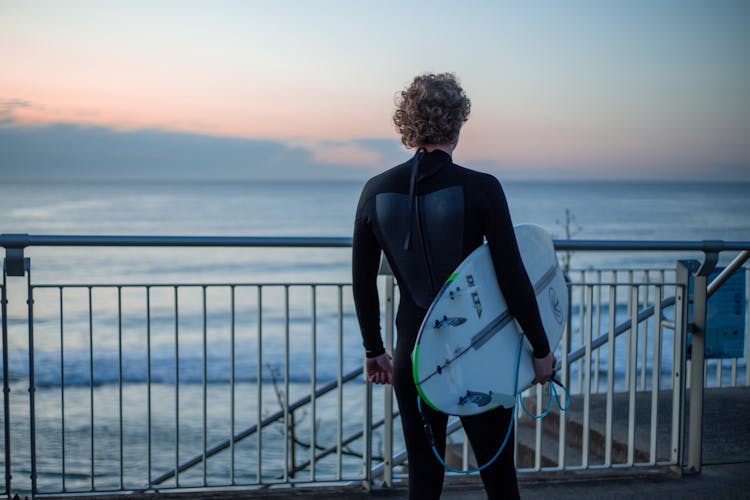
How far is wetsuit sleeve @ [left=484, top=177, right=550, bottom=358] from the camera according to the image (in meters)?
2.19

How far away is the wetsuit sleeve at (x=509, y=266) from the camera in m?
2.19

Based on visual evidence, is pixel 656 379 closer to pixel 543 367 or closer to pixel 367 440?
pixel 367 440

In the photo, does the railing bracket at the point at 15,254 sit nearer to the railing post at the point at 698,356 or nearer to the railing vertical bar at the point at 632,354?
the railing vertical bar at the point at 632,354

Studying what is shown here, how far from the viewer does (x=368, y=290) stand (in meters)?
2.43

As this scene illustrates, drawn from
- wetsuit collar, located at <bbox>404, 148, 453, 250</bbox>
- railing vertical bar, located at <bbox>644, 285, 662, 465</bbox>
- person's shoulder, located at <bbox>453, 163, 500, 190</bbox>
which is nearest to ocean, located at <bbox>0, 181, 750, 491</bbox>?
wetsuit collar, located at <bbox>404, 148, 453, 250</bbox>

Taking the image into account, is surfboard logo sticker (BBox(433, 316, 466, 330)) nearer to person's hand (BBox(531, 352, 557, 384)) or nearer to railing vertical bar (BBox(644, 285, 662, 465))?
person's hand (BBox(531, 352, 557, 384))

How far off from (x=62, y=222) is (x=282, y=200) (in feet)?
89.4

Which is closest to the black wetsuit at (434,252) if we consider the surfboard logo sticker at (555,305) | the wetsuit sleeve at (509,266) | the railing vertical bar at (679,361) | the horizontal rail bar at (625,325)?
the wetsuit sleeve at (509,266)

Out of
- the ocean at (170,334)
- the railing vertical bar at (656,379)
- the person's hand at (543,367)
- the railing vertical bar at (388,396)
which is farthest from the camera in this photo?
the ocean at (170,334)

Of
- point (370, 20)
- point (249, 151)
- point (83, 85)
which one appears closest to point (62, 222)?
point (83, 85)

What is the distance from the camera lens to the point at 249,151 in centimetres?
5372

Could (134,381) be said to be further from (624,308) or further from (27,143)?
(27,143)

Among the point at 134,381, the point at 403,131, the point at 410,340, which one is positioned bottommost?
the point at 134,381

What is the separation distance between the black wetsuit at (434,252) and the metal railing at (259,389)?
3.64 feet
